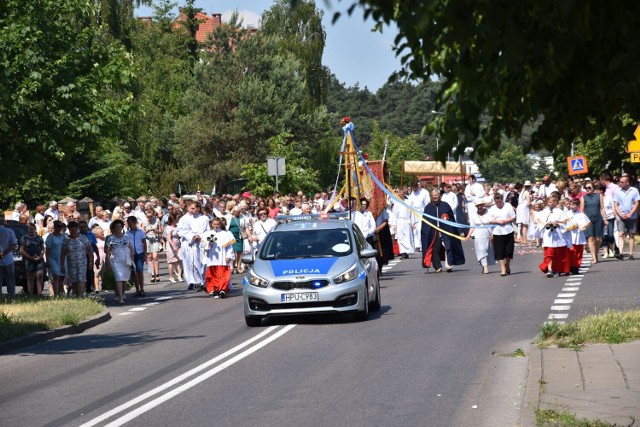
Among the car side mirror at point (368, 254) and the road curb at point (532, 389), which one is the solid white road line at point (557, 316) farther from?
the road curb at point (532, 389)

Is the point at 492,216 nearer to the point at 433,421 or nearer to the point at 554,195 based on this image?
the point at 554,195

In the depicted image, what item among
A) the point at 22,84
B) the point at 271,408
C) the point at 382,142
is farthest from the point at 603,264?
the point at 382,142

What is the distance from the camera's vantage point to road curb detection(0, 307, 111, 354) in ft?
57.9

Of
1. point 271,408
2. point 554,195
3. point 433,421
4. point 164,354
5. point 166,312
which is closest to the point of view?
point 433,421

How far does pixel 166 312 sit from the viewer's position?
23.1 m

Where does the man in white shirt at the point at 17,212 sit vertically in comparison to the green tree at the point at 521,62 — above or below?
above

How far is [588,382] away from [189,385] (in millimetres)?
3802

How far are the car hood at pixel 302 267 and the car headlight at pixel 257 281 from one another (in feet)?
0.22

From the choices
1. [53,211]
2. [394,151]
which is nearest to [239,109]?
[394,151]

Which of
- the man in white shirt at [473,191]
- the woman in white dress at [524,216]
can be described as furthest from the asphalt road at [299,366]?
the man in white shirt at [473,191]

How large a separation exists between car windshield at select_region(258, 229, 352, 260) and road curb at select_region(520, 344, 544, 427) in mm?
5809

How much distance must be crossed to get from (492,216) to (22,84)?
971 centimetres

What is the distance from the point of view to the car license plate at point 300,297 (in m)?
18.6

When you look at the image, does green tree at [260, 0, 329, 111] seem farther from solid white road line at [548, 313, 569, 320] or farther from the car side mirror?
solid white road line at [548, 313, 569, 320]
